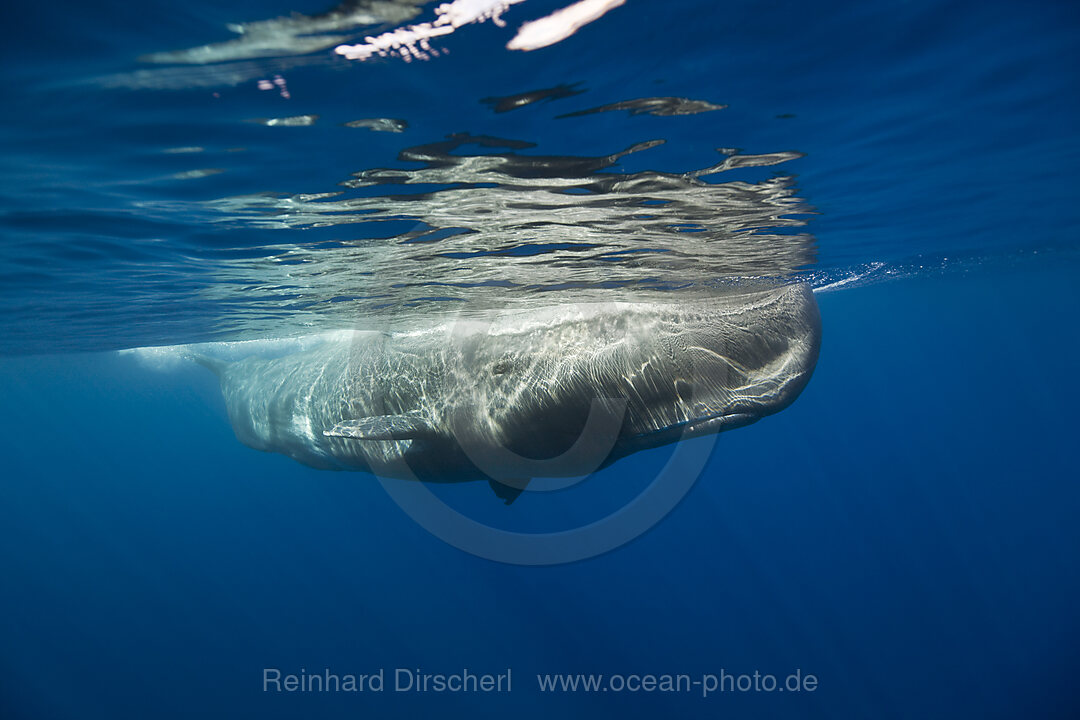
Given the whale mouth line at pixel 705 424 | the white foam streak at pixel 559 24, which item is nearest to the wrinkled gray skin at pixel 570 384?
the whale mouth line at pixel 705 424

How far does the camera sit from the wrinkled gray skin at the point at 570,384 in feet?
15.7

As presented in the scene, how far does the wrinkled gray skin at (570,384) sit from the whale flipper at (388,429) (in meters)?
0.02

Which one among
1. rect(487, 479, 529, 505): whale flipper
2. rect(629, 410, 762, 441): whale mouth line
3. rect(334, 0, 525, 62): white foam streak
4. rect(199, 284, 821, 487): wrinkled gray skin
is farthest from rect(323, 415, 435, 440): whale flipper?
rect(334, 0, 525, 62): white foam streak

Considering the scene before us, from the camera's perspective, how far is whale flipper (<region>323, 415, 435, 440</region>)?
5594 mm

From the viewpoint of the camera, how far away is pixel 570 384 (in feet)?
16.6

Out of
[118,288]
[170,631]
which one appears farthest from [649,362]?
[170,631]

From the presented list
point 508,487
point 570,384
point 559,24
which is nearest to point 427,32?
point 559,24

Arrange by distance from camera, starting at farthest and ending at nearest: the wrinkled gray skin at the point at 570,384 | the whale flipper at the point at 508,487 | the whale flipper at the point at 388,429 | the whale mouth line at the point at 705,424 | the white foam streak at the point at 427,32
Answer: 1. the whale flipper at the point at 508,487
2. the whale flipper at the point at 388,429
3. the wrinkled gray skin at the point at 570,384
4. the whale mouth line at the point at 705,424
5. the white foam streak at the point at 427,32

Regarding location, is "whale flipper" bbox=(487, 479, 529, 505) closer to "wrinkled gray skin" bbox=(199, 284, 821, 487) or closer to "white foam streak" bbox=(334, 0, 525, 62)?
"wrinkled gray skin" bbox=(199, 284, 821, 487)

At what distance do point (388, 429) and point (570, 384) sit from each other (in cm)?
220

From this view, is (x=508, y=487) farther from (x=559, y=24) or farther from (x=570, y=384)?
(x=559, y=24)

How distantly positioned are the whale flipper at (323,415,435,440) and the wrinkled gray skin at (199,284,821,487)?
0.05 ft

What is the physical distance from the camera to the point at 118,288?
9.35 metres

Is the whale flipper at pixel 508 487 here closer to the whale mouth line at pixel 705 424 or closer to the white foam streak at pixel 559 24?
the whale mouth line at pixel 705 424
